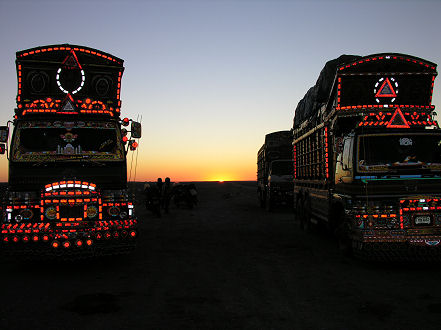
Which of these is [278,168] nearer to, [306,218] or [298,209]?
[298,209]

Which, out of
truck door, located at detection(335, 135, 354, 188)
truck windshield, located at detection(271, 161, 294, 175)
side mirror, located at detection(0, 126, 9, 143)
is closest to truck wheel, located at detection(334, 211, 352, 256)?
truck door, located at detection(335, 135, 354, 188)

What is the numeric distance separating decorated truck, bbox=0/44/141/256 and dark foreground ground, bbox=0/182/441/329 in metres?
0.73

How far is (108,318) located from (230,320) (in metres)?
1.53

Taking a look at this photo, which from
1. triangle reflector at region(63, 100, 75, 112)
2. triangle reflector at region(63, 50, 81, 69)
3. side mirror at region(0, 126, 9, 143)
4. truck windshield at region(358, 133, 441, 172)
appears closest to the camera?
truck windshield at region(358, 133, 441, 172)

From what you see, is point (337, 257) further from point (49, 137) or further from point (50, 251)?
point (49, 137)

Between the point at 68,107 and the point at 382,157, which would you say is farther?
the point at 68,107

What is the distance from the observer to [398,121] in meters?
8.46

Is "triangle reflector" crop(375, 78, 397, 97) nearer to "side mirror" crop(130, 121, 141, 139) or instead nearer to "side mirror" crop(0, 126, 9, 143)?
"side mirror" crop(130, 121, 141, 139)

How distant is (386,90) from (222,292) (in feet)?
18.8

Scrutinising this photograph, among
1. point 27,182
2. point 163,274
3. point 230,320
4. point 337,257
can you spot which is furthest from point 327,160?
point 27,182

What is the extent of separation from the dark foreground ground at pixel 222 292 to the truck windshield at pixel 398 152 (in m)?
1.95

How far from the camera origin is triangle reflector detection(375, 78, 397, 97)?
8953 mm

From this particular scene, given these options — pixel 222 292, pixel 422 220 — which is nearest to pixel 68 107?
pixel 222 292

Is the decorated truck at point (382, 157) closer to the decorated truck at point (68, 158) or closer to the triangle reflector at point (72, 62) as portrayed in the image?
the decorated truck at point (68, 158)
